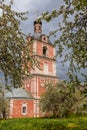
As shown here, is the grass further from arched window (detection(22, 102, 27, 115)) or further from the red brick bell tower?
the red brick bell tower

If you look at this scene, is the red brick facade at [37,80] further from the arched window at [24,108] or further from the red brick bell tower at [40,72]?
the arched window at [24,108]

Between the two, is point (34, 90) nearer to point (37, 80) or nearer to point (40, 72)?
point (37, 80)

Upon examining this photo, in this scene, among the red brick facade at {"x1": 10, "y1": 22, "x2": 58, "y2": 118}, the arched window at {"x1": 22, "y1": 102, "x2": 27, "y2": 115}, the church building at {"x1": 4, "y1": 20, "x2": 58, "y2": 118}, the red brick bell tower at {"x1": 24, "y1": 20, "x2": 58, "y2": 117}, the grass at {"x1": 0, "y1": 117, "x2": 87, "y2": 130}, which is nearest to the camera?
the grass at {"x1": 0, "y1": 117, "x2": 87, "y2": 130}

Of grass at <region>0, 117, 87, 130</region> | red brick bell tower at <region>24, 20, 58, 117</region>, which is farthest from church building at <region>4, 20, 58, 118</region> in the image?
grass at <region>0, 117, 87, 130</region>

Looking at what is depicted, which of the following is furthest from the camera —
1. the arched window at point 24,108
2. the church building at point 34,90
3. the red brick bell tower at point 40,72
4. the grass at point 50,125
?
the red brick bell tower at point 40,72

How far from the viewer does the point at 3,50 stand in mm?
16734

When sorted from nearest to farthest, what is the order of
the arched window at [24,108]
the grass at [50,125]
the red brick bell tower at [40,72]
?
the grass at [50,125] → the arched window at [24,108] → the red brick bell tower at [40,72]

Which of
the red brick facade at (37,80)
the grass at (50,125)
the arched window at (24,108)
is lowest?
the grass at (50,125)

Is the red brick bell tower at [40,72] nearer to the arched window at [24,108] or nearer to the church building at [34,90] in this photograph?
the church building at [34,90]

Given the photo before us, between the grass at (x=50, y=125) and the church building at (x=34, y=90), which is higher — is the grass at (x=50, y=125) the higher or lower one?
the lower one

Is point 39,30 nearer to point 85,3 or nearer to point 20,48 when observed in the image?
point 20,48

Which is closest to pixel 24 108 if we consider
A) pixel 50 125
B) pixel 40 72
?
pixel 40 72

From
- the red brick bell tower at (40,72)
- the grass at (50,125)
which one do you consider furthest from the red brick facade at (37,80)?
the grass at (50,125)

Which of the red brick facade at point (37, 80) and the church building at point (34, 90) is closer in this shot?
the church building at point (34, 90)
